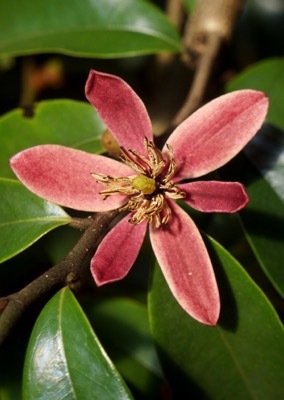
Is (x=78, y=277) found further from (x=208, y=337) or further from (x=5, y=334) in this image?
(x=208, y=337)

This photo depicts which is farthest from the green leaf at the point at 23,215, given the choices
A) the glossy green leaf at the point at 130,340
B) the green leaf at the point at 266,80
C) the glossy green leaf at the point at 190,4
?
the glossy green leaf at the point at 190,4

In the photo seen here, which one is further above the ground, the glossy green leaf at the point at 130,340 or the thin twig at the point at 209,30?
the thin twig at the point at 209,30

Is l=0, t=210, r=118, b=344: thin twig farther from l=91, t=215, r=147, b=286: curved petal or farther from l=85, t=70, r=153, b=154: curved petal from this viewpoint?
l=85, t=70, r=153, b=154: curved petal

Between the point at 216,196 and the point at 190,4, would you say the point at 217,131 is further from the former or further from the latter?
the point at 190,4

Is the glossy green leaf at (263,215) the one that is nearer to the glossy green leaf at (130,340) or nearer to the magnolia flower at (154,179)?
the magnolia flower at (154,179)

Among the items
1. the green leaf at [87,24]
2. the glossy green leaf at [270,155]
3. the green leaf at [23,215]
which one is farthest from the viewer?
the green leaf at [87,24]

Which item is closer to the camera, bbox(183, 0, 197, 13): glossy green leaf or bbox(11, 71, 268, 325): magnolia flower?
bbox(11, 71, 268, 325): magnolia flower

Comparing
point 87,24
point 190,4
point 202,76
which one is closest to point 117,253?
point 202,76

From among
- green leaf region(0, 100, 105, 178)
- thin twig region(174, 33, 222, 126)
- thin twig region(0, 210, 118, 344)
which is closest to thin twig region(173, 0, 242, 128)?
thin twig region(174, 33, 222, 126)
